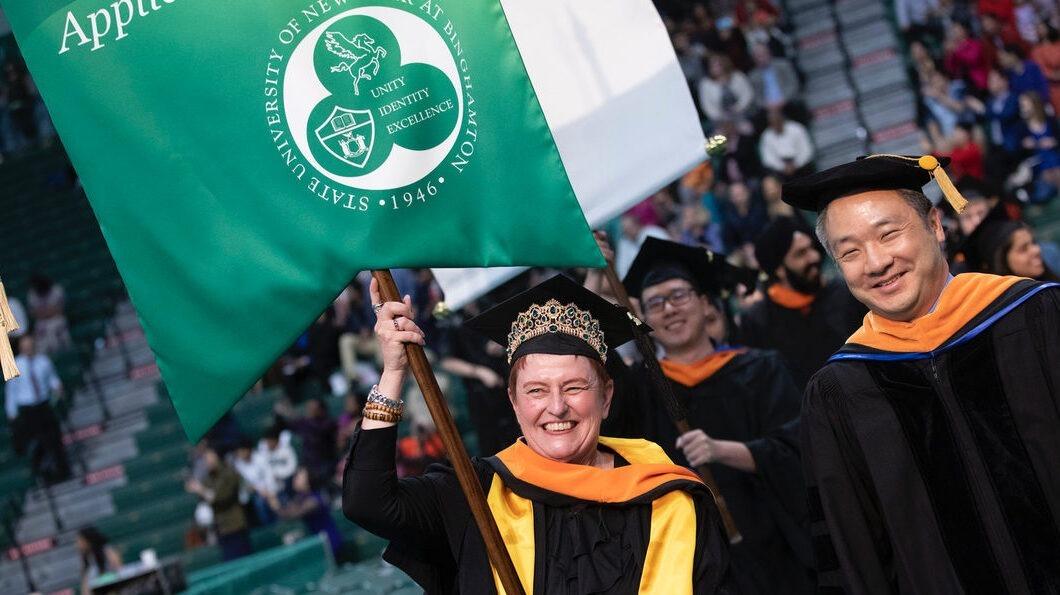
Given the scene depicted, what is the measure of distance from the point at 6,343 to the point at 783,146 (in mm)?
11158

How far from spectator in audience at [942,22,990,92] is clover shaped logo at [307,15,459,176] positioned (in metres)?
11.2

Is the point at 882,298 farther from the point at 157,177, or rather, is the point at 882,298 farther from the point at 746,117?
the point at 746,117

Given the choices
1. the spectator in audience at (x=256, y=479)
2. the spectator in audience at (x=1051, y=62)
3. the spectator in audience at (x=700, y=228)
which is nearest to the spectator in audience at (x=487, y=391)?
the spectator in audience at (x=700, y=228)

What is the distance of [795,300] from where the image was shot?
6723 millimetres

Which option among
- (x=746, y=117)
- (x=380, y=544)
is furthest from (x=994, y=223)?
(x=746, y=117)

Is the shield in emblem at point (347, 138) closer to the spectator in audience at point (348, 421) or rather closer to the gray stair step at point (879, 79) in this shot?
the spectator in audience at point (348, 421)

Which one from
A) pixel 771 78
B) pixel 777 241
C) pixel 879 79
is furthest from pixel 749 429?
pixel 879 79

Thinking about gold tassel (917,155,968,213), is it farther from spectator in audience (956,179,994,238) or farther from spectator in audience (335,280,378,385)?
spectator in audience (335,280,378,385)

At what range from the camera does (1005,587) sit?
331cm

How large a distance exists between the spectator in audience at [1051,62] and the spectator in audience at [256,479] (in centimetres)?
847

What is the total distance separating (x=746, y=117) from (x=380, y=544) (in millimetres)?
6134

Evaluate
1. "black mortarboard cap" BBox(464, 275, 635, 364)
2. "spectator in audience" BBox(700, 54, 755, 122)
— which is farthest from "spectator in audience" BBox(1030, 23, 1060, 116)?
"black mortarboard cap" BBox(464, 275, 635, 364)

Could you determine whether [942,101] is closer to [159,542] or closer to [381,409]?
[159,542]

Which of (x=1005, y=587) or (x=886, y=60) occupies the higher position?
(x=886, y=60)
